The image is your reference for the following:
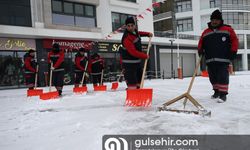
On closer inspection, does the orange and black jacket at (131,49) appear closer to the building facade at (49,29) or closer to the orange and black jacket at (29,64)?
the orange and black jacket at (29,64)

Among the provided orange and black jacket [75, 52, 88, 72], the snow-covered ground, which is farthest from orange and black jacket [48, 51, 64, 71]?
the snow-covered ground

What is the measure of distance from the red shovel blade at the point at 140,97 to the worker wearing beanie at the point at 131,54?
1.82 feet

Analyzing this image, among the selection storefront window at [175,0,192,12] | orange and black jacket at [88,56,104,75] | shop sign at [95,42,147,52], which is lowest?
orange and black jacket at [88,56,104,75]

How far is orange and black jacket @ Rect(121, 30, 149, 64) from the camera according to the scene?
5312 mm

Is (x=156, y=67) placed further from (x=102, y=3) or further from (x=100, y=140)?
(x=100, y=140)

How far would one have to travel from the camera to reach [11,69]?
17812mm

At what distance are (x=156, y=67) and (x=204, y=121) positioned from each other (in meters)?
23.6

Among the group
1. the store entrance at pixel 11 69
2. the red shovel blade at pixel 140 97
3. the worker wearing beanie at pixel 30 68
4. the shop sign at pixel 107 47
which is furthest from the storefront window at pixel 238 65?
the red shovel blade at pixel 140 97

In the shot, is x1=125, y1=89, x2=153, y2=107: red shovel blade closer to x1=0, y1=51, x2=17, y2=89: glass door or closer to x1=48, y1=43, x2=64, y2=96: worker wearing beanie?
x1=48, y1=43, x2=64, y2=96: worker wearing beanie

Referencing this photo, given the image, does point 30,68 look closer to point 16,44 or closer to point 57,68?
point 57,68

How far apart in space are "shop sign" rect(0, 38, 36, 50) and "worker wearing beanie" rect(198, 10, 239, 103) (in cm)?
1537

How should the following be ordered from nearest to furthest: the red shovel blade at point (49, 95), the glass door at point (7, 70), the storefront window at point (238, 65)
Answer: the red shovel blade at point (49, 95)
the glass door at point (7, 70)
the storefront window at point (238, 65)

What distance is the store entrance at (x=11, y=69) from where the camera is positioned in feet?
57.1

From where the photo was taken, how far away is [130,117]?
392 centimetres
